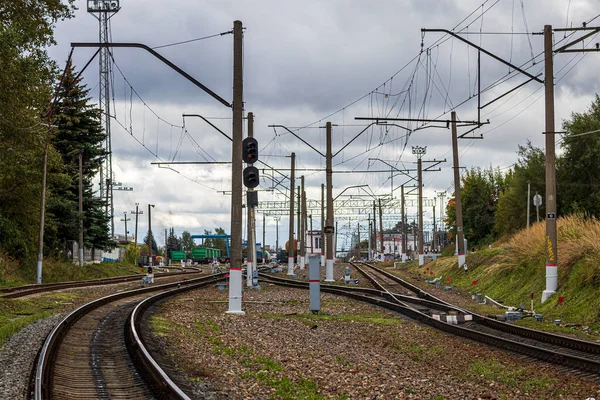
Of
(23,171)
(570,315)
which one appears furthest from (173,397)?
(23,171)

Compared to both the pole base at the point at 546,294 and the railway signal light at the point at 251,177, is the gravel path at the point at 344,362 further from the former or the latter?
the pole base at the point at 546,294

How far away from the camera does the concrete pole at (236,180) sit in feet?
73.1

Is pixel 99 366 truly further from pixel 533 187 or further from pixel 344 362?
pixel 533 187

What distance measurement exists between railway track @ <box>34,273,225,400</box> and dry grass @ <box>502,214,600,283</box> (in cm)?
1291

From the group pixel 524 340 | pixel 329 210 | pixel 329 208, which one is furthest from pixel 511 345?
pixel 329 210

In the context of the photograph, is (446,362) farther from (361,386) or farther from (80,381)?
(80,381)

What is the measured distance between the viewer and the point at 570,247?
2491cm

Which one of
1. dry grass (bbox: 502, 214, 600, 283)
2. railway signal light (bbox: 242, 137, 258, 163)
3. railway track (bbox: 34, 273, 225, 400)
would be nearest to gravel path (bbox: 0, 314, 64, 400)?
railway track (bbox: 34, 273, 225, 400)

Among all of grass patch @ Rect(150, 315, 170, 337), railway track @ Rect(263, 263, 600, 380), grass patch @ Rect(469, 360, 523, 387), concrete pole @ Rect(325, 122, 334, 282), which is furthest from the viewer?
concrete pole @ Rect(325, 122, 334, 282)

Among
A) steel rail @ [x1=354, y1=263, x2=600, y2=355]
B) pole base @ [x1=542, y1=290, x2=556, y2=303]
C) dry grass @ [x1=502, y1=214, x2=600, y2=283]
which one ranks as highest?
dry grass @ [x1=502, y1=214, x2=600, y2=283]

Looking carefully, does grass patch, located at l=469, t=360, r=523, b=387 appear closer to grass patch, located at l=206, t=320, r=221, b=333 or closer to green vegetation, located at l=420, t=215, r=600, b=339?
green vegetation, located at l=420, t=215, r=600, b=339

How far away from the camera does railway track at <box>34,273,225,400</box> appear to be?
9531 mm

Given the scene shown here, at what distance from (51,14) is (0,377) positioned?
17.1 m

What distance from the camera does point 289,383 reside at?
10367 millimetres
